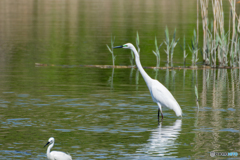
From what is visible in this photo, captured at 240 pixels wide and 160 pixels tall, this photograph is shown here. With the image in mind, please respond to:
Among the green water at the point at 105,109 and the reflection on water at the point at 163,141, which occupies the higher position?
the green water at the point at 105,109

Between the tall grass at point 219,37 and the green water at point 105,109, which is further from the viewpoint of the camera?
the tall grass at point 219,37

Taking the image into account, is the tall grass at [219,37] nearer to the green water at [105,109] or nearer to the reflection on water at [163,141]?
the green water at [105,109]

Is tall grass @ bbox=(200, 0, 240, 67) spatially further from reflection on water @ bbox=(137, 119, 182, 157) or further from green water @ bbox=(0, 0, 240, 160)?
reflection on water @ bbox=(137, 119, 182, 157)

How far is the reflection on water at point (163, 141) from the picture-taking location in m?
8.87

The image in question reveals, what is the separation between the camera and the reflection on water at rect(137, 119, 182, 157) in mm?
8873

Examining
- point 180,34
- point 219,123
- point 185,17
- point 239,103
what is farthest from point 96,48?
point 185,17

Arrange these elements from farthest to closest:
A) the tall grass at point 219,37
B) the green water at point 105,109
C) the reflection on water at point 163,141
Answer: the tall grass at point 219,37 → the green water at point 105,109 → the reflection on water at point 163,141

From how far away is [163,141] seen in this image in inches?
379

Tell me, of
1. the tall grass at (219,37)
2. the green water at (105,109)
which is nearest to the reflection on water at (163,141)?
the green water at (105,109)

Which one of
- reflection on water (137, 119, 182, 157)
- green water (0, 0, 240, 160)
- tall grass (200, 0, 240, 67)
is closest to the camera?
reflection on water (137, 119, 182, 157)

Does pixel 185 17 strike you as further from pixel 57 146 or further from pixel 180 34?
pixel 57 146

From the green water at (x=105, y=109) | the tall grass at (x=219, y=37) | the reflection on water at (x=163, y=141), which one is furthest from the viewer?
the tall grass at (x=219, y=37)

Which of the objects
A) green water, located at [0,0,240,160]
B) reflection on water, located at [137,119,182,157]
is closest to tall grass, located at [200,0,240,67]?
green water, located at [0,0,240,160]

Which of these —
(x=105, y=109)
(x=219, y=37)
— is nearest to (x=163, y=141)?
(x=105, y=109)
